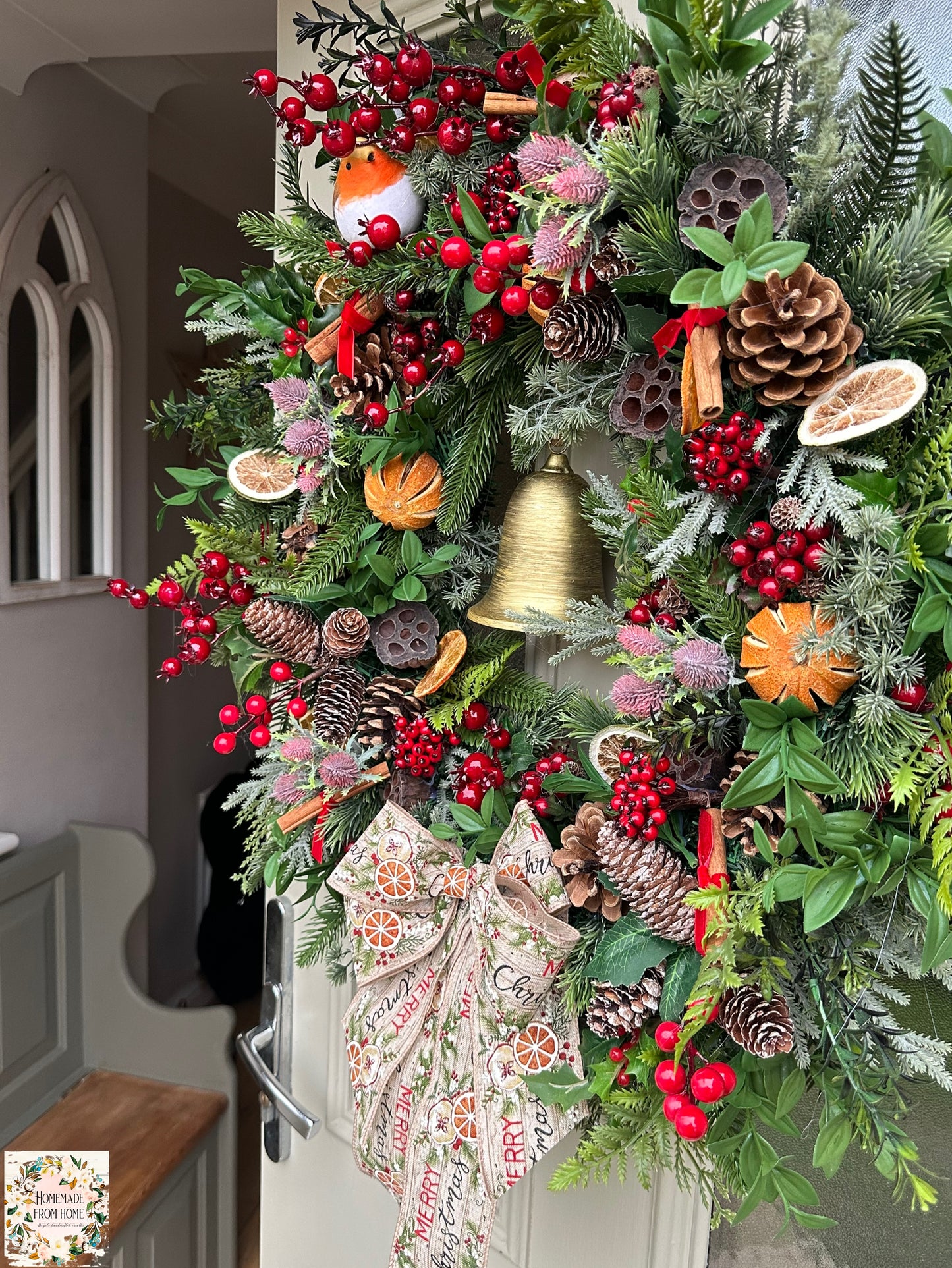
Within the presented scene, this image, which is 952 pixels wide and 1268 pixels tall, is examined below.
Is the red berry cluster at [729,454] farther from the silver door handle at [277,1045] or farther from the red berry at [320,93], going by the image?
the silver door handle at [277,1045]

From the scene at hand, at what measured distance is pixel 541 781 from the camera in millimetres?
660

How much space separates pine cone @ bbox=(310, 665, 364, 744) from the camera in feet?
2.27

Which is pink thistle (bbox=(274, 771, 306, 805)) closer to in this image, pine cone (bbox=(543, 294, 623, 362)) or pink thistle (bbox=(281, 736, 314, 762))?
pink thistle (bbox=(281, 736, 314, 762))

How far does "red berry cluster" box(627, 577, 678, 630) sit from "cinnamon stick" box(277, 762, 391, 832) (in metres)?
0.26

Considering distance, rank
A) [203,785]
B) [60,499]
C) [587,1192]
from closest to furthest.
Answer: [587,1192] < [60,499] < [203,785]

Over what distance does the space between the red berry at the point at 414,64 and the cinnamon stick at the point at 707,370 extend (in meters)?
0.34

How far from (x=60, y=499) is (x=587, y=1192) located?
1.83 meters

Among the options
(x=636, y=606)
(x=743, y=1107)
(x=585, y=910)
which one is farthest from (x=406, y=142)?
(x=743, y=1107)

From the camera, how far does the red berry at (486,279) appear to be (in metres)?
0.57

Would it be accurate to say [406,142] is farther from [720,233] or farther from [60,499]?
[60,499]

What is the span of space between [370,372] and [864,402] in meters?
0.40

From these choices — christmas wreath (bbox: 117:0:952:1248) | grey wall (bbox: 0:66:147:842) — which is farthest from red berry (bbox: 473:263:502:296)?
grey wall (bbox: 0:66:147:842)

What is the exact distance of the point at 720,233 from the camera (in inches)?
17.6

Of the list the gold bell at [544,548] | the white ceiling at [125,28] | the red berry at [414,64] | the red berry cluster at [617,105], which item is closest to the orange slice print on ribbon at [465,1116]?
the gold bell at [544,548]
